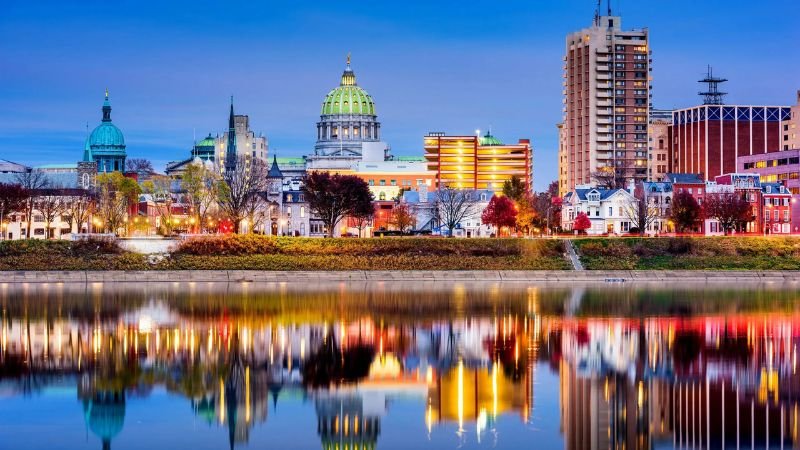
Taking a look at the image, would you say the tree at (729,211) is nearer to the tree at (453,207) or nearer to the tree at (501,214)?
the tree at (501,214)

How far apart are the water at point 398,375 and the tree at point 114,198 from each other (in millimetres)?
63356

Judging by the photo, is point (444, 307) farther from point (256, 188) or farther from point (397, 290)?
point (256, 188)

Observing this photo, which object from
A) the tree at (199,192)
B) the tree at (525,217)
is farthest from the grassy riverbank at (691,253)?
the tree at (199,192)

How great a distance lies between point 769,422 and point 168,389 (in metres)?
17.7

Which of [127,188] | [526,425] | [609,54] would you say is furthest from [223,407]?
[609,54]

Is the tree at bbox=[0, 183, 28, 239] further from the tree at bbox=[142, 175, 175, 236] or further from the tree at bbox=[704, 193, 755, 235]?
the tree at bbox=[704, 193, 755, 235]

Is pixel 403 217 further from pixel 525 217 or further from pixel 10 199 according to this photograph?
pixel 10 199

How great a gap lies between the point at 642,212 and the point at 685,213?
29.0ft

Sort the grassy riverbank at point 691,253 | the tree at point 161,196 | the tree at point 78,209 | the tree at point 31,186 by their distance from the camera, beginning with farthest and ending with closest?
the tree at point 161,196 → the tree at point 78,209 → the tree at point 31,186 → the grassy riverbank at point 691,253

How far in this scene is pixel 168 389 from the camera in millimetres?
38688

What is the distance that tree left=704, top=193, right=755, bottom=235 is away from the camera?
5143 inches

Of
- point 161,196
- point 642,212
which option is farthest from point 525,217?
point 161,196

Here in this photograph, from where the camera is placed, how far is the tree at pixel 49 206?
137 metres

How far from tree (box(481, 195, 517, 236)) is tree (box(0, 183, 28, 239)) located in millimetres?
49770
